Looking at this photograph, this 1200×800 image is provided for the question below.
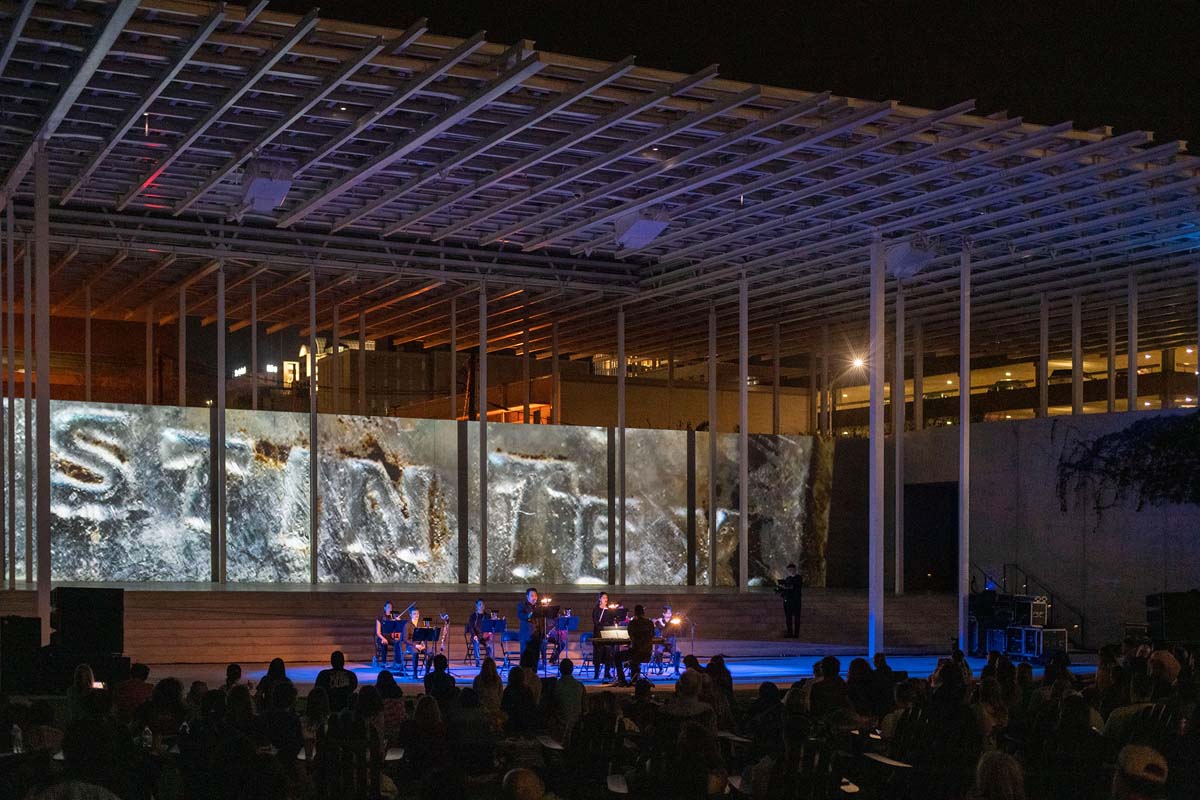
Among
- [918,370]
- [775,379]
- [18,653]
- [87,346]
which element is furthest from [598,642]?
[918,370]

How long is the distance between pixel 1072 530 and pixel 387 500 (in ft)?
41.3

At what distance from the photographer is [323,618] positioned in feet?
73.2

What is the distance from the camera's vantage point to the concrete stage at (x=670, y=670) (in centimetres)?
1830

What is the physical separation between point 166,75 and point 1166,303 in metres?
20.9

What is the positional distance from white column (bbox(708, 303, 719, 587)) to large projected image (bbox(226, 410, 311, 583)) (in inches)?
313

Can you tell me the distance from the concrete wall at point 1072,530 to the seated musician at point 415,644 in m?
12.3

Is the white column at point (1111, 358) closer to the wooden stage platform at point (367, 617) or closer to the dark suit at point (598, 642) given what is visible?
the wooden stage platform at point (367, 617)

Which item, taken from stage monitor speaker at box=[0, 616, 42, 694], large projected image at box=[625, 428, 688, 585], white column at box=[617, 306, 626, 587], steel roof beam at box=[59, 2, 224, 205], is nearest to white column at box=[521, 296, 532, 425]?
white column at box=[617, 306, 626, 587]

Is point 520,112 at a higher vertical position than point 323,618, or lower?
higher

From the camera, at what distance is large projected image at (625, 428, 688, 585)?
97.7 ft

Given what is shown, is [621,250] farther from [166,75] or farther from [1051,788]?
[1051,788]

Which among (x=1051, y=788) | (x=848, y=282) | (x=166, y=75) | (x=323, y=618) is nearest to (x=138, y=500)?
(x=323, y=618)

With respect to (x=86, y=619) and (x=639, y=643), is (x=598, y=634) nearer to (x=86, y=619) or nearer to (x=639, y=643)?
(x=639, y=643)

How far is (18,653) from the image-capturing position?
1494cm
